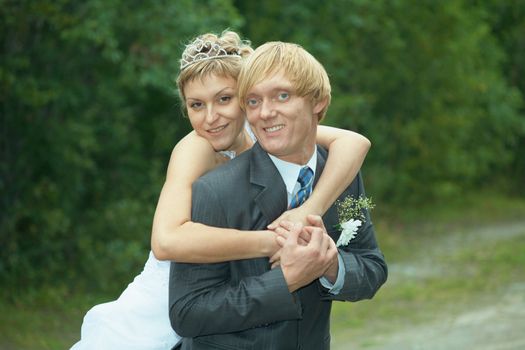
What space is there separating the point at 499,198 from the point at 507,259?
851 cm

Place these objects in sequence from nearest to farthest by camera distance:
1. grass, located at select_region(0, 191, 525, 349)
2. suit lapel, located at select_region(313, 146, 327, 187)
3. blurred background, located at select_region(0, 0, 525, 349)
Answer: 1. suit lapel, located at select_region(313, 146, 327, 187)
2. grass, located at select_region(0, 191, 525, 349)
3. blurred background, located at select_region(0, 0, 525, 349)

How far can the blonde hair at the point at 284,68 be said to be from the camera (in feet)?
10.7

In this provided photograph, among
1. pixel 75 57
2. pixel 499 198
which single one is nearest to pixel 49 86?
pixel 75 57

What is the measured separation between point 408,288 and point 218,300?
9.78 metres

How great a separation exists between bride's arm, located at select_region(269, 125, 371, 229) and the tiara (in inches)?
20.2

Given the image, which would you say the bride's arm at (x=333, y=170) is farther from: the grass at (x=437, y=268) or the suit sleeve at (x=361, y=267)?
the grass at (x=437, y=268)

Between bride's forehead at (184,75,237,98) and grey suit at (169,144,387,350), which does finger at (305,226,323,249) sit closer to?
grey suit at (169,144,387,350)

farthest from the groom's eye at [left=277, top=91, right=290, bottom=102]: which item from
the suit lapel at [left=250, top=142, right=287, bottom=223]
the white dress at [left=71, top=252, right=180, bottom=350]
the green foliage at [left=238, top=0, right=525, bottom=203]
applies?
the green foliage at [left=238, top=0, right=525, bottom=203]

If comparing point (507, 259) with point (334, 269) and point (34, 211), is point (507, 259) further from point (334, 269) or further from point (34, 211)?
point (334, 269)

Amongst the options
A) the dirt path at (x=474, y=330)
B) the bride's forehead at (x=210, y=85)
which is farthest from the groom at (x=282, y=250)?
the dirt path at (x=474, y=330)

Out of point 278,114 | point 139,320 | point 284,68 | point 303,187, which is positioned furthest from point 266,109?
point 139,320

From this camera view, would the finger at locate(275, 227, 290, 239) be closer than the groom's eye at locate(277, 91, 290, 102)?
Yes

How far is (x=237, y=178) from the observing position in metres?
3.24

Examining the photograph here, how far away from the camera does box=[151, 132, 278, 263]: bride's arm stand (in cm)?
316
